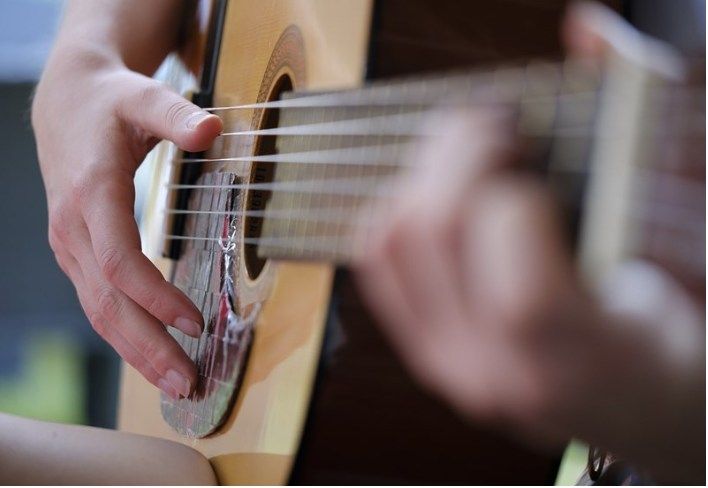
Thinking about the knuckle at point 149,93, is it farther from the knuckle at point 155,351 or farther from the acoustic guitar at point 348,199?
the knuckle at point 155,351

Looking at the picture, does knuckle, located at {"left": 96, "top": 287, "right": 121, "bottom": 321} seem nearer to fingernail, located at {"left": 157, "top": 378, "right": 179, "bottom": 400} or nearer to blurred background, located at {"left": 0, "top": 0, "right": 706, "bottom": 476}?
fingernail, located at {"left": 157, "top": 378, "right": 179, "bottom": 400}

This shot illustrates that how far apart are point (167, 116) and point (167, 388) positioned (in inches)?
8.6

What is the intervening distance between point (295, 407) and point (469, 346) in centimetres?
21

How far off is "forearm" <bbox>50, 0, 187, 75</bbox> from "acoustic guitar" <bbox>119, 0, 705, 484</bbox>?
4.7 inches

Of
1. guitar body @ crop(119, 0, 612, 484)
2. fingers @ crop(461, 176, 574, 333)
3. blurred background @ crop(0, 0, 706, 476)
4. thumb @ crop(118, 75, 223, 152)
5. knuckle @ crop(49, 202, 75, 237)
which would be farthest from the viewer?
blurred background @ crop(0, 0, 706, 476)

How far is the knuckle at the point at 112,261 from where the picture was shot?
640 mm

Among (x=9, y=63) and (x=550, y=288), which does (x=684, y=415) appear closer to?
(x=550, y=288)

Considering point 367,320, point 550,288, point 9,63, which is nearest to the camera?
point 550,288

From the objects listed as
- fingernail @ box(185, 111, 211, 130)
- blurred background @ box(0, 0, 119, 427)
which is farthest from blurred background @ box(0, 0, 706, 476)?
fingernail @ box(185, 111, 211, 130)

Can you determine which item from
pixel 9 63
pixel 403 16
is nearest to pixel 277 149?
pixel 403 16

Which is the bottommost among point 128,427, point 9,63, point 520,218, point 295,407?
point 128,427

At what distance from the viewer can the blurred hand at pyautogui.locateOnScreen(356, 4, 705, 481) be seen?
298 mm

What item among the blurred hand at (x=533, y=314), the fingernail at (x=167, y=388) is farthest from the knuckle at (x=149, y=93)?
the blurred hand at (x=533, y=314)

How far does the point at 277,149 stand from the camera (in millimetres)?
546
